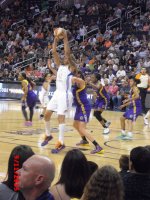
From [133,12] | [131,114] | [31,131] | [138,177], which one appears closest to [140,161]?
[138,177]

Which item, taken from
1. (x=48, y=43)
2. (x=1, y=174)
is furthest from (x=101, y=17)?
(x=1, y=174)

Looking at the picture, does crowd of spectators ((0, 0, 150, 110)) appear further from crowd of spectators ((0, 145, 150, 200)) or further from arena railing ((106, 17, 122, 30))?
crowd of spectators ((0, 145, 150, 200))

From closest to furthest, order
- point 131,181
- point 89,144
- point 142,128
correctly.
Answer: point 131,181 < point 89,144 < point 142,128

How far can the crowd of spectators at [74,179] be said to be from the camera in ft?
10.8

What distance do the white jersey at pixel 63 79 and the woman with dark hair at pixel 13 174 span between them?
6163 mm

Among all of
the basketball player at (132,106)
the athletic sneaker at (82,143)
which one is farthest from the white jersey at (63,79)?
the basketball player at (132,106)

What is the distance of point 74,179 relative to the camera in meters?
4.21

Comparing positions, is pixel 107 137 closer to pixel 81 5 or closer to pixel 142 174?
pixel 142 174

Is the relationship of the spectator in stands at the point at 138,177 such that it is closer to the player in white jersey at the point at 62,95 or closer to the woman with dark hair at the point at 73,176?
the woman with dark hair at the point at 73,176

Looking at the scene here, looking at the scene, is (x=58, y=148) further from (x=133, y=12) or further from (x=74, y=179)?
(x=133, y=12)

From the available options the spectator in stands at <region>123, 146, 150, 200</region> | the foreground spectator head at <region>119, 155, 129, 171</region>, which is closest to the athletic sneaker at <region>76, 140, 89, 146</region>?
the foreground spectator head at <region>119, 155, 129, 171</region>

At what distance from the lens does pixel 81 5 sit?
31672 mm

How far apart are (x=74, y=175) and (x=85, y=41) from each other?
78.5ft

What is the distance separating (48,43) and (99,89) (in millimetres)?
16007
